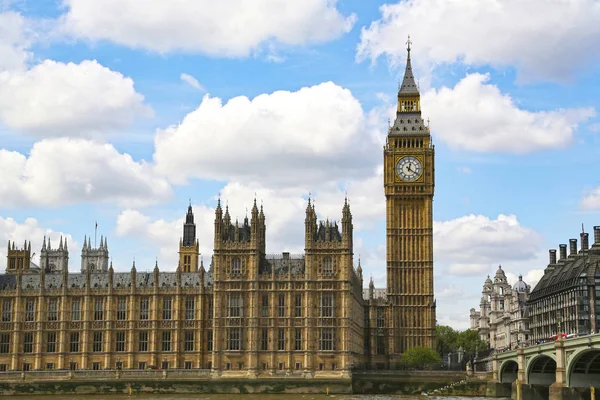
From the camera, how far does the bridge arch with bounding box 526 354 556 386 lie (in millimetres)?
110713

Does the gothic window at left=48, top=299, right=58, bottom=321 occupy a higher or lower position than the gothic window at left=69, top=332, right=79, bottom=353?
higher

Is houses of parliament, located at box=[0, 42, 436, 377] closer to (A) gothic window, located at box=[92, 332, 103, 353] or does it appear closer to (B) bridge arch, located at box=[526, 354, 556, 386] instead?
(A) gothic window, located at box=[92, 332, 103, 353]

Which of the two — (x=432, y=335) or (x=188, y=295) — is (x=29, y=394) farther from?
(x=432, y=335)

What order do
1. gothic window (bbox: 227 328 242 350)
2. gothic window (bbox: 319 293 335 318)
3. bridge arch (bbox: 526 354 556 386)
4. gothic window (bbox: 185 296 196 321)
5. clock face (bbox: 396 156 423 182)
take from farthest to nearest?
1. clock face (bbox: 396 156 423 182)
2. gothic window (bbox: 185 296 196 321)
3. gothic window (bbox: 227 328 242 350)
4. gothic window (bbox: 319 293 335 318)
5. bridge arch (bbox: 526 354 556 386)

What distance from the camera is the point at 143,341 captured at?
145 metres

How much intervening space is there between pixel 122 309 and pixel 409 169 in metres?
51.8

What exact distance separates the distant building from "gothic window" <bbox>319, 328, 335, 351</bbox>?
3094 cm

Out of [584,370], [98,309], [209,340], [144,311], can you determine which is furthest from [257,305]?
[584,370]

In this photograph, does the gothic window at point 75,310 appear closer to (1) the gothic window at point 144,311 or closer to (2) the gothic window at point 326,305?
(1) the gothic window at point 144,311

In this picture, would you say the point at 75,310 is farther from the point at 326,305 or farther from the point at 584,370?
the point at 584,370

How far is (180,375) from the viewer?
133 meters

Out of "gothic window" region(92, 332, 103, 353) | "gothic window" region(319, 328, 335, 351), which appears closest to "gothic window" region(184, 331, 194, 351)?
"gothic window" region(92, 332, 103, 353)

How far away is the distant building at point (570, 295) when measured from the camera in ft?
501

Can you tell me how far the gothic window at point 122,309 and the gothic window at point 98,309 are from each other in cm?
237
